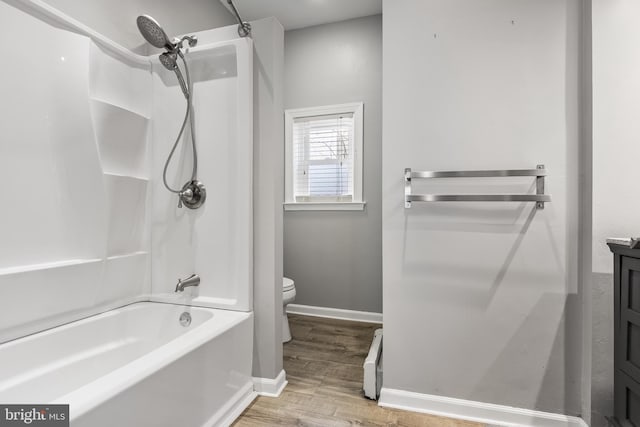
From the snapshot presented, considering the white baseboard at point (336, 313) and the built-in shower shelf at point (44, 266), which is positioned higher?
the built-in shower shelf at point (44, 266)

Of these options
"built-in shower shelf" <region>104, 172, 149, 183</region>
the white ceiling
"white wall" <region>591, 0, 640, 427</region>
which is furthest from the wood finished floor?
the white ceiling

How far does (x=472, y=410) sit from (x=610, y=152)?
134cm

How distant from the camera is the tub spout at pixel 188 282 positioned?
1.67 metres

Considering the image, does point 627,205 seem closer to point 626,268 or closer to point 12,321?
point 626,268

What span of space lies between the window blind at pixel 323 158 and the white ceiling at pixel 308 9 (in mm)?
871

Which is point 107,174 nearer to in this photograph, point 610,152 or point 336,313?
point 336,313

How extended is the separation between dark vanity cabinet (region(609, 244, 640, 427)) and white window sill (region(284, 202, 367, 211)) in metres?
1.76

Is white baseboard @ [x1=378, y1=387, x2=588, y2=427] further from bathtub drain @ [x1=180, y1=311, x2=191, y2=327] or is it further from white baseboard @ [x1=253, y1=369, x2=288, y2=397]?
bathtub drain @ [x1=180, y1=311, x2=191, y2=327]

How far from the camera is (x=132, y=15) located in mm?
1835

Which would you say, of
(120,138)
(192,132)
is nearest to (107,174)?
(120,138)

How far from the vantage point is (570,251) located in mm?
1409

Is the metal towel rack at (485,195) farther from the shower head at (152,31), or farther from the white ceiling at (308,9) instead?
the white ceiling at (308,9)

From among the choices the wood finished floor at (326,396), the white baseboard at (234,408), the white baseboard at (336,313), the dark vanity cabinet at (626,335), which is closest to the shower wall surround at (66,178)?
the white baseboard at (234,408)

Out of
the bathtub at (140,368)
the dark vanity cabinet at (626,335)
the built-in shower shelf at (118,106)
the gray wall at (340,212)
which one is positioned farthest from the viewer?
the gray wall at (340,212)
